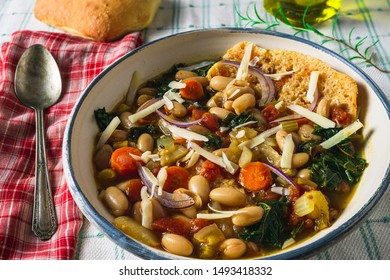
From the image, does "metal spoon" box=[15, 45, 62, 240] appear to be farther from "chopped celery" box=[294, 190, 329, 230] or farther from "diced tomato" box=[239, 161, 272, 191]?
"chopped celery" box=[294, 190, 329, 230]

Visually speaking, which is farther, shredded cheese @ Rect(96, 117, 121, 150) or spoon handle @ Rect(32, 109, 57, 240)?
shredded cheese @ Rect(96, 117, 121, 150)

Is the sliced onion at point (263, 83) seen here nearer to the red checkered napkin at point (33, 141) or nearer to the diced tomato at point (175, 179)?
the diced tomato at point (175, 179)

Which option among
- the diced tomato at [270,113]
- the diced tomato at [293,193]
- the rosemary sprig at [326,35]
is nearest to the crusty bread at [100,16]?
the rosemary sprig at [326,35]

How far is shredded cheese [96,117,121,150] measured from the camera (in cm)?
300

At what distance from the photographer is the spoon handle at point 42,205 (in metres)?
2.88

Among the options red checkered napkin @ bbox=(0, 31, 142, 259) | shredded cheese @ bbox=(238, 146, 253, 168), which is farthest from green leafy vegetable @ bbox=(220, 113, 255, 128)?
red checkered napkin @ bbox=(0, 31, 142, 259)

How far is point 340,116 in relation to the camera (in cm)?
301

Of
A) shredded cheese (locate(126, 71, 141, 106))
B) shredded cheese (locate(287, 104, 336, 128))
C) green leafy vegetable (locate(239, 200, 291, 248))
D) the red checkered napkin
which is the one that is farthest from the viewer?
shredded cheese (locate(126, 71, 141, 106))

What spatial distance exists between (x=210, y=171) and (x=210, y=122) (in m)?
0.39

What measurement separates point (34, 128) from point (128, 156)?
111 centimetres

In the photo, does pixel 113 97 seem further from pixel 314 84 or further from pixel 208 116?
pixel 314 84

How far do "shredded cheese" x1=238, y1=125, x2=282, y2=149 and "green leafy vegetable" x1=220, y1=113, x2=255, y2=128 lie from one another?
0.14 m

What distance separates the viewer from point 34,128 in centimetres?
360

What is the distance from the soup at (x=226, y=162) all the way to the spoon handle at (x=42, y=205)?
0.39 metres
